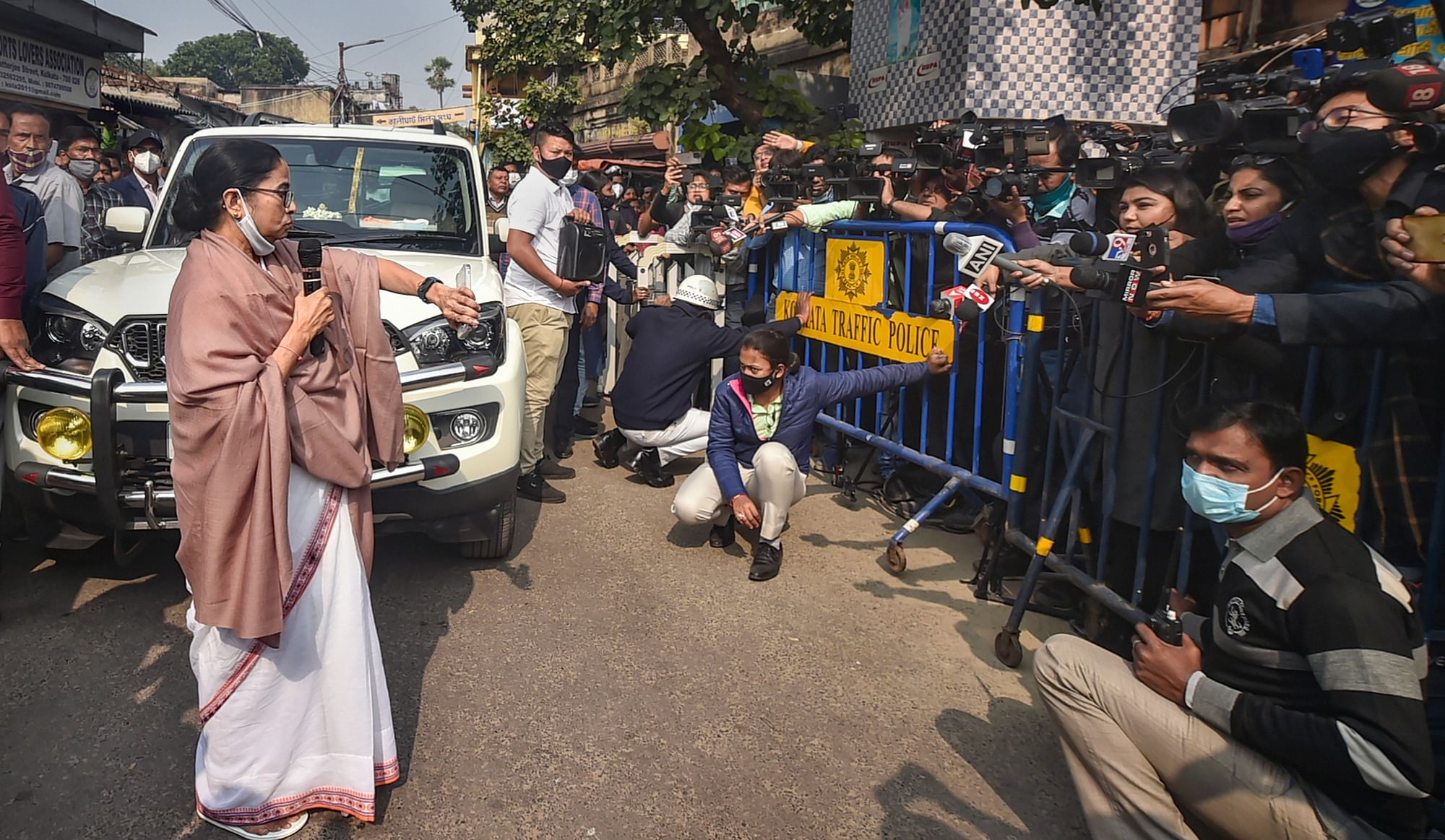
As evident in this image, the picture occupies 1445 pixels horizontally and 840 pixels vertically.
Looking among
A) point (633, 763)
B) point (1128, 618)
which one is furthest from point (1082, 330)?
point (633, 763)

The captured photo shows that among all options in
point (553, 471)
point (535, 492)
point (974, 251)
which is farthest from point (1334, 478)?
point (553, 471)

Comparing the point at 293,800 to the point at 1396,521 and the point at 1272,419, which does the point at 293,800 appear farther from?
the point at 1396,521

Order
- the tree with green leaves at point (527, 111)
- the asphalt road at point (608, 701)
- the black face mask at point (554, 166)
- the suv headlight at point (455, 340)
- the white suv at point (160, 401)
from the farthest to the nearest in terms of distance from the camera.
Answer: the tree with green leaves at point (527, 111)
the black face mask at point (554, 166)
the suv headlight at point (455, 340)
the white suv at point (160, 401)
the asphalt road at point (608, 701)

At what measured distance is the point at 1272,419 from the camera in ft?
8.31

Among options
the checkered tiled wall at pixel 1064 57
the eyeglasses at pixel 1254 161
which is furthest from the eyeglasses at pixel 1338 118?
the checkered tiled wall at pixel 1064 57

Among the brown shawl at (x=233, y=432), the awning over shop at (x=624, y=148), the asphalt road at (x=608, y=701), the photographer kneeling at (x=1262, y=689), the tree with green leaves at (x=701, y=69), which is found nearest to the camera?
the photographer kneeling at (x=1262, y=689)

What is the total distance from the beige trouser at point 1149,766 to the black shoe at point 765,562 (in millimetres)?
2091

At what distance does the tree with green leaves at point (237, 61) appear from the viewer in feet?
376

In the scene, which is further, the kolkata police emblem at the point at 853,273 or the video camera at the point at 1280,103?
the kolkata police emblem at the point at 853,273

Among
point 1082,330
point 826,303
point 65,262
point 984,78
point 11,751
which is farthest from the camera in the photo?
point 984,78

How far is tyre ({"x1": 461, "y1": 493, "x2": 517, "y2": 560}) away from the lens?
489 centimetres

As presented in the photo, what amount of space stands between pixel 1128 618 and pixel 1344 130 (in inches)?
68.3

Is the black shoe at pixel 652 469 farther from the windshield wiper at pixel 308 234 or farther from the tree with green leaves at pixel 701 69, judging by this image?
the tree with green leaves at pixel 701 69

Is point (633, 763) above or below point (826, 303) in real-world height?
below
